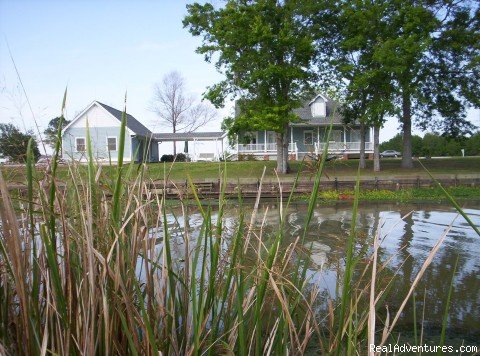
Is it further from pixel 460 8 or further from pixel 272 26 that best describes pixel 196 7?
pixel 460 8

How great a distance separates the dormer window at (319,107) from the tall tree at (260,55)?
16.8 metres

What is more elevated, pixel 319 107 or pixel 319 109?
pixel 319 107

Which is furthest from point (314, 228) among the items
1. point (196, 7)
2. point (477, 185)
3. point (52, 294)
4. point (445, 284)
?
point (196, 7)

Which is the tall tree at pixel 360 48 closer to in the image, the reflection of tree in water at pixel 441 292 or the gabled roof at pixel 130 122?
the gabled roof at pixel 130 122

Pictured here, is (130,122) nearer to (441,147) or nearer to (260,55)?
(260,55)

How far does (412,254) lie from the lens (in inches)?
278

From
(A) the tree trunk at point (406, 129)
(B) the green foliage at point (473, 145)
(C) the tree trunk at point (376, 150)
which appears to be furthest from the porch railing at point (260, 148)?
(B) the green foliage at point (473, 145)

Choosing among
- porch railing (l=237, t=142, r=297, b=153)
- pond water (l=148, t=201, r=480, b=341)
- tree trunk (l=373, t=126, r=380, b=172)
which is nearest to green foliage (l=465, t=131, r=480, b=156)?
porch railing (l=237, t=142, r=297, b=153)

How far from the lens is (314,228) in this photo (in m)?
9.73

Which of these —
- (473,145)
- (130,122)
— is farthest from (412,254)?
(473,145)

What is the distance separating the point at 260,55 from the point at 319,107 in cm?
1963

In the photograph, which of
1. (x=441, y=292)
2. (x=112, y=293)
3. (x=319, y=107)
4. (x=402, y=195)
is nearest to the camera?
(x=112, y=293)

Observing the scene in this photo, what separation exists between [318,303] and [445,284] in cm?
186

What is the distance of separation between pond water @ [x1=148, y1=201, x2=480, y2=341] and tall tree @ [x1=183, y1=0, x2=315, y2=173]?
11.4m
